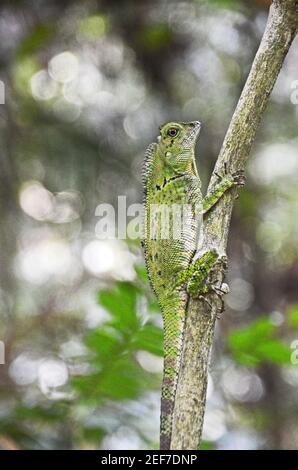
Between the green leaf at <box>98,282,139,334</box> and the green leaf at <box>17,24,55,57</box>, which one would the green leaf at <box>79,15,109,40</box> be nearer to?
the green leaf at <box>17,24,55,57</box>

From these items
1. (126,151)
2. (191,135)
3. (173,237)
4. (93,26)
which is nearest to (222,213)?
(173,237)

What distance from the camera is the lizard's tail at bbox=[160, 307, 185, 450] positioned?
126 centimetres

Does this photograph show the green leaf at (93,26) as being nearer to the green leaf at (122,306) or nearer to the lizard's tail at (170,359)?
the green leaf at (122,306)

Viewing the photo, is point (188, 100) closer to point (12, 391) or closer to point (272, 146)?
point (272, 146)

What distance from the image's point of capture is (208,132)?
3445 mm

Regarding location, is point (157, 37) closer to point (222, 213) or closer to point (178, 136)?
point (178, 136)

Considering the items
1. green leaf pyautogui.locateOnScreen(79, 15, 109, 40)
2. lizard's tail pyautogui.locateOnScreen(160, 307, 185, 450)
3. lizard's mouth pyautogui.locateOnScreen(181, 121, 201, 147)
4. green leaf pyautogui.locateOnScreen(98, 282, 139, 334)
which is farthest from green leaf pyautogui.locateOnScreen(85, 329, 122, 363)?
green leaf pyautogui.locateOnScreen(79, 15, 109, 40)

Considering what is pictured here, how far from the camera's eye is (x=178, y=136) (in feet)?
5.72

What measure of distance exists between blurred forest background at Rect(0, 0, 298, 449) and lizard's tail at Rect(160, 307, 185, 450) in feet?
4.92

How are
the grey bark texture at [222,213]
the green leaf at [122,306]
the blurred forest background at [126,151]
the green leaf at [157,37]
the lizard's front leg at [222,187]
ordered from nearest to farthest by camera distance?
the grey bark texture at [222,213]
the lizard's front leg at [222,187]
the green leaf at [122,306]
the blurred forest background at [126,151]
the green leaf at [157,37]

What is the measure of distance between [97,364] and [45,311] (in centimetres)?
121

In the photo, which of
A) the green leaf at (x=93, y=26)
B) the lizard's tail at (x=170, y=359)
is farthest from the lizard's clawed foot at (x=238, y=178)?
the green leaf at (x=93, y=26)

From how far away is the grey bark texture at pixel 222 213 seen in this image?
105 centimetres

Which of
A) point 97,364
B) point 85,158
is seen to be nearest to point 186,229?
point 97,364
